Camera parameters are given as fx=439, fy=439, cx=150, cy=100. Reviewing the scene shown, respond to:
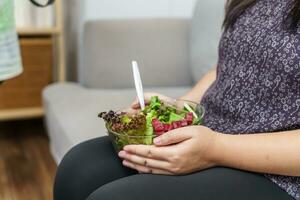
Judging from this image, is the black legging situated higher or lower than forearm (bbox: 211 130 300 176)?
lower

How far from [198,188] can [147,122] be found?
0.48 feet

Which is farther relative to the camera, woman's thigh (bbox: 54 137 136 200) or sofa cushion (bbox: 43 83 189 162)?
sofa cushion (bbox: 43 83 189 162)

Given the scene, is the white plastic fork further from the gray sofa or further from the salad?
the gray sofa

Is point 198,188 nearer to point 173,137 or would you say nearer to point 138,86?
point 173,137

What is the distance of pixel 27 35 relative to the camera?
2.03 meters

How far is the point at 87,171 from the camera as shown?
87 centimetres

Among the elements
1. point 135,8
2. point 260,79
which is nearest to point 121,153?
point 260,79

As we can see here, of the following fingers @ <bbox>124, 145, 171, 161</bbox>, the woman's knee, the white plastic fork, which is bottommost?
the woman's knee

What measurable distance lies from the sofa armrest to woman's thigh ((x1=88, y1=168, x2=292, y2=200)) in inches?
36.7

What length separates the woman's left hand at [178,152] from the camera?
74cm

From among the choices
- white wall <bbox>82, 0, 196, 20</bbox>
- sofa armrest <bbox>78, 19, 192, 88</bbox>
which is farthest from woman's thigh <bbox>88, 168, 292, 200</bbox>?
white wall <bbox>82, 0, 196, 20</bbox>

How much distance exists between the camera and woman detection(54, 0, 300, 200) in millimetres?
737

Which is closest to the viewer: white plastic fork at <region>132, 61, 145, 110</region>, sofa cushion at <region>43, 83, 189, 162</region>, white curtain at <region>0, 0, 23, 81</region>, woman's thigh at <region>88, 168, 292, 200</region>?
woman's thigh at <region>88, 168, 292, 200</region>

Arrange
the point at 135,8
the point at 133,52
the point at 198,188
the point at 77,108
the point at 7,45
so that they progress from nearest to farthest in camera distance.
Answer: the point at 198,188 < the point at 7,45 < the point at 77,108 < the point at 133,52 < the point at 135,8
